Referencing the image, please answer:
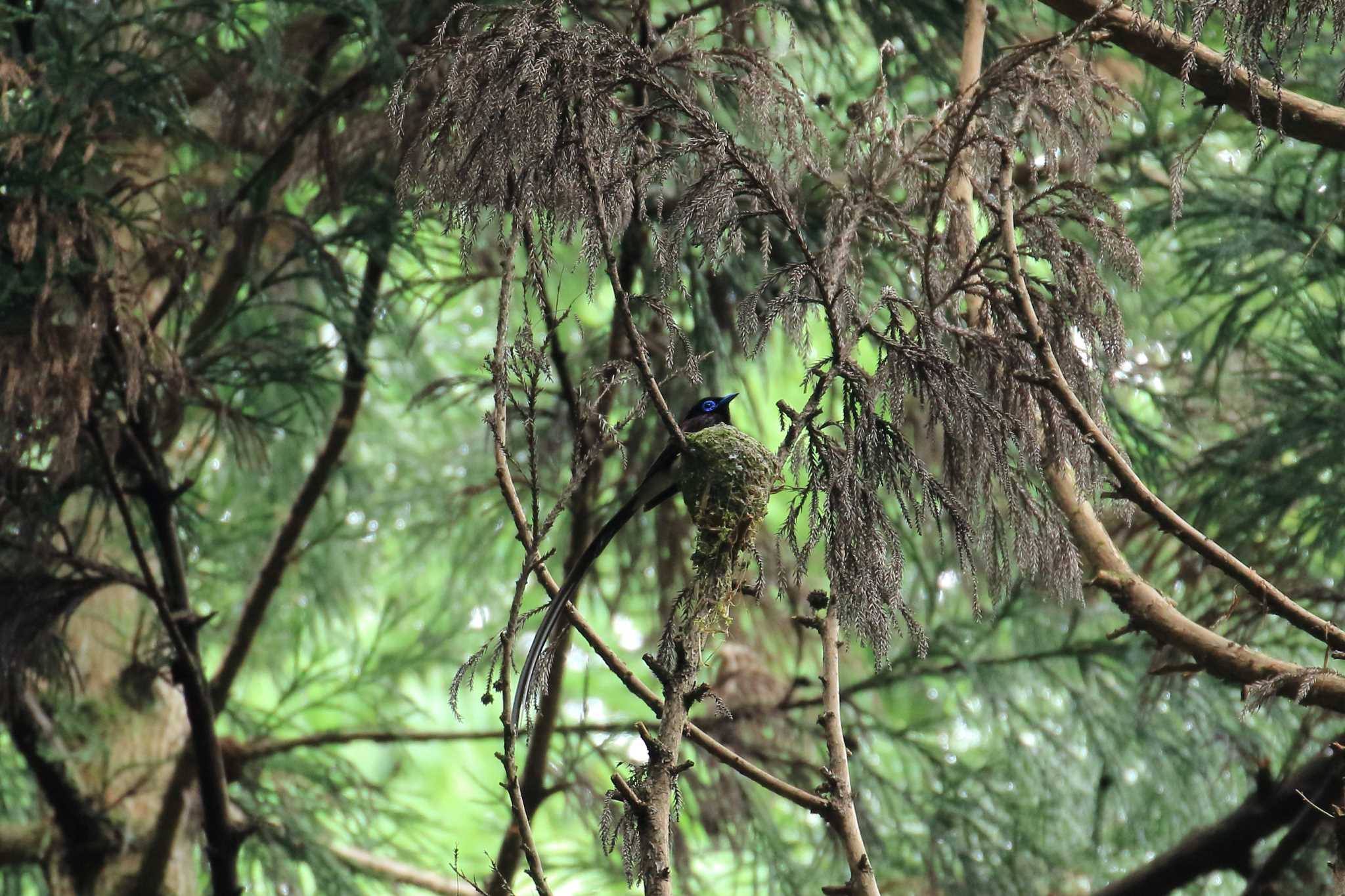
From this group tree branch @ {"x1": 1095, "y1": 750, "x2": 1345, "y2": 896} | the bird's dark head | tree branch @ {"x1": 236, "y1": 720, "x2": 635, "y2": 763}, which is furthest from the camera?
tree branch @ {"x1": 236, "y1": 720, "x2": 635, "y2": 763}

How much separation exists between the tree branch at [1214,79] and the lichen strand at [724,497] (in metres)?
1.25

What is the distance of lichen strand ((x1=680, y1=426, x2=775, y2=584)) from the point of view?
2.32 meters

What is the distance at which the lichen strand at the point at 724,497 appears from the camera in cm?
232

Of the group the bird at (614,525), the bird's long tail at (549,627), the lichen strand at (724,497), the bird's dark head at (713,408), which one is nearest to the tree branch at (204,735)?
the bird at (614,525)

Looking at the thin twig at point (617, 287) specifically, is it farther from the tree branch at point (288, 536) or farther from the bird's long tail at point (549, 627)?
the tree branch at point (288, 536)

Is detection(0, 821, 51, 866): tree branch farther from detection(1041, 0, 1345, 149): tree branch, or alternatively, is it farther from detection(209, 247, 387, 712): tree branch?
detection(1041, 0, 1345, 149): tree branch

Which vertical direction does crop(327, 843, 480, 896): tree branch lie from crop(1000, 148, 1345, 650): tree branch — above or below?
above

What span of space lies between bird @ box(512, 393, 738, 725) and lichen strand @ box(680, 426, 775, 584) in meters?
0.07

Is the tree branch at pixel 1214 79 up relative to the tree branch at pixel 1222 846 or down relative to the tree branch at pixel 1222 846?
up

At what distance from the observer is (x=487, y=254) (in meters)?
5.34

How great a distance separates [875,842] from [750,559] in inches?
127

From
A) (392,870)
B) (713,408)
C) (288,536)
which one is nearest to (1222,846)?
(713,408)

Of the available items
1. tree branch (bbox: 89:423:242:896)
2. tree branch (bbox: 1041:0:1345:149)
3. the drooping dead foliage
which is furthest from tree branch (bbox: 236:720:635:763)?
tree branch (bbox: 1041:0:1345:149)

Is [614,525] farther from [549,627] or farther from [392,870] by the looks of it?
[392,870]
